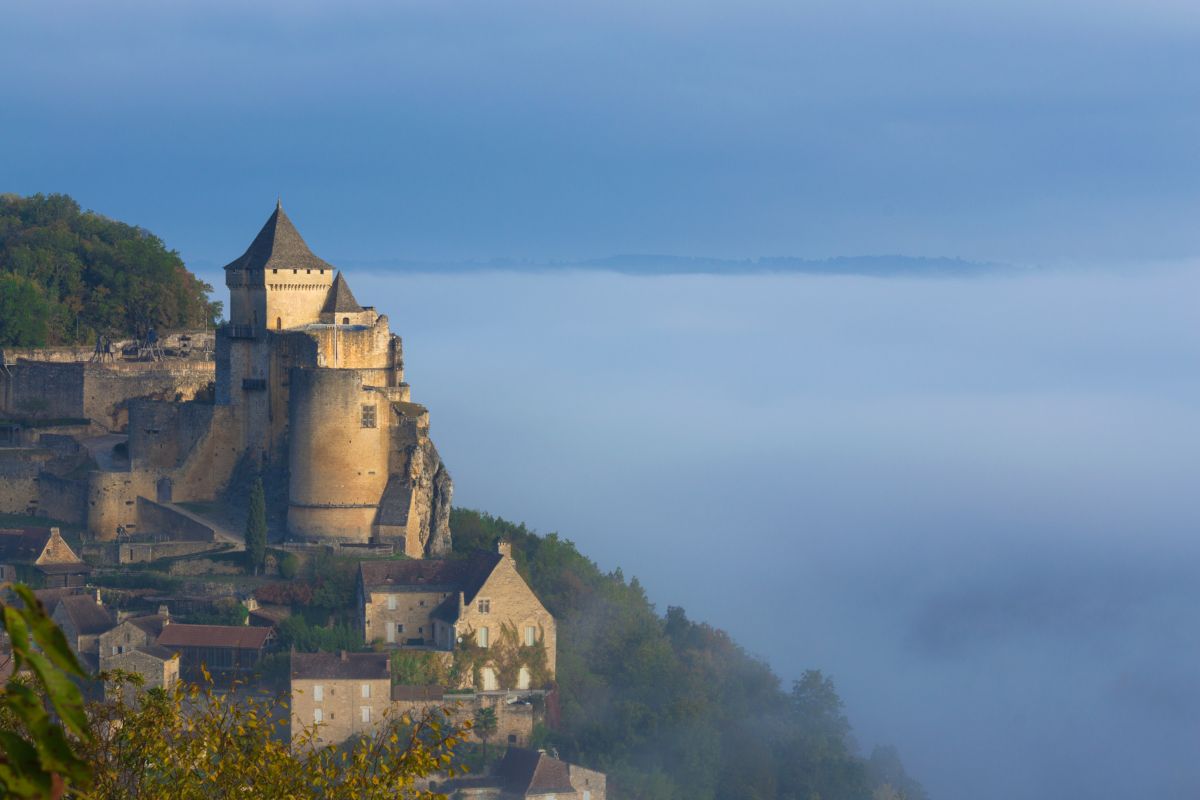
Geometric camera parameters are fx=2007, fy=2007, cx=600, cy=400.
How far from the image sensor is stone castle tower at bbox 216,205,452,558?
148ft

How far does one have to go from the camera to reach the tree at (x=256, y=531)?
44531mm

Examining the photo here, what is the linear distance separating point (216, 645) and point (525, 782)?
23.1 ft

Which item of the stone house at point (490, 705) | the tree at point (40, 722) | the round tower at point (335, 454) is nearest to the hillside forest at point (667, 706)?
the stone house at point (490, 705)

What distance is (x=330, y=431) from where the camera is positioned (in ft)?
147

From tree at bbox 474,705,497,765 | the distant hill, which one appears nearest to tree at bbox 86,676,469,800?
tree at bbox 474,705,497,765

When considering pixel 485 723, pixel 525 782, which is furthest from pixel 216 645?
pixel 525 782

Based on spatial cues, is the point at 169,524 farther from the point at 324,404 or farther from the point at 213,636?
the point at 213,636

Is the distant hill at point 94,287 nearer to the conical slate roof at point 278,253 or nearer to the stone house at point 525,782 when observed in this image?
the conical slate roof at point 278,253

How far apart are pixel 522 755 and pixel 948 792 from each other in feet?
85.1

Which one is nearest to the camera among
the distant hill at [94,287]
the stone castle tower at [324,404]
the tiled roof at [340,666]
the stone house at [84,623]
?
the tiled roof at [340,666]

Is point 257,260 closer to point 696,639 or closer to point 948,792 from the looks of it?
point 696,639

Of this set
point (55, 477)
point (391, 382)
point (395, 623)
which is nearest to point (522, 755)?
point (395, 623)

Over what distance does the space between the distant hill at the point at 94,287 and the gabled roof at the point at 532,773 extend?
2615 centimetres

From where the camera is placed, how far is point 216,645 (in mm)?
41438
